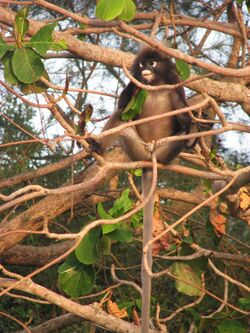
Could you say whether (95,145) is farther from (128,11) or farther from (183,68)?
(128,11)

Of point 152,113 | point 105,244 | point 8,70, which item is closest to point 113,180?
point 152,113

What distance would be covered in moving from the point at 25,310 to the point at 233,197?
356 centimetres

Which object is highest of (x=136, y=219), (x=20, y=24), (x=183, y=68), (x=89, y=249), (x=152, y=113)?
(x=152, y=113)

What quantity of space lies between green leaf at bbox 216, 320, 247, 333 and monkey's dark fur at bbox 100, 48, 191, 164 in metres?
0.98

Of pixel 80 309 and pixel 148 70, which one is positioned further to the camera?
pixel 148 70

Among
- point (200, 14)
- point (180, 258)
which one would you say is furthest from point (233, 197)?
point (200, 14)

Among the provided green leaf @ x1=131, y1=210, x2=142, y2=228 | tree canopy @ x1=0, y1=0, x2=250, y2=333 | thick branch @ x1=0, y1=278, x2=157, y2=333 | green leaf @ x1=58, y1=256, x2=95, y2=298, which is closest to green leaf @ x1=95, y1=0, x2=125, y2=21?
tree canopy @ x1=0, y1=0, x2=250, y2=333

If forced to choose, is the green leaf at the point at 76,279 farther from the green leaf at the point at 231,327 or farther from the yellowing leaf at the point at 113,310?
the green leaf at the point at 231,327

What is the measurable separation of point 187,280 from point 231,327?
17.4 inches

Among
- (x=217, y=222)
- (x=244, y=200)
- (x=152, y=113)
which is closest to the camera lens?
(x=244, y=200)

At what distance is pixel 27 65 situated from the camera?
3.57m

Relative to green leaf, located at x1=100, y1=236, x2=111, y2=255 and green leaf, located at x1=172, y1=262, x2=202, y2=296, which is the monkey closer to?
green leaf, located at x1=100, y1=236, x2=111, y2=255

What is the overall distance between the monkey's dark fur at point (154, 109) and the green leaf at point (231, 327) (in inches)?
38.4

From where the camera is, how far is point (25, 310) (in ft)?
25.2
